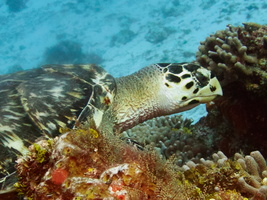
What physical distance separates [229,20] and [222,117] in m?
13.1

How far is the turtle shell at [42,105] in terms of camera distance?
193 cm

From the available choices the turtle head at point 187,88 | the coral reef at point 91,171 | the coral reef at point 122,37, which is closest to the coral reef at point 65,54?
the coral reef at point 122,37

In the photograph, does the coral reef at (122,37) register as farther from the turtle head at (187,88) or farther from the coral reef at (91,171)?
the coral reef at (91,171)

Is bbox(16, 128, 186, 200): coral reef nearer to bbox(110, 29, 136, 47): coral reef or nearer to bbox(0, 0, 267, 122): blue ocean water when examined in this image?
bbox(0, 0, 267, 122): blue ocean water

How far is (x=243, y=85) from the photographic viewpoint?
9.46 feet

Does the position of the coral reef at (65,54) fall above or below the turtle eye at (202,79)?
below

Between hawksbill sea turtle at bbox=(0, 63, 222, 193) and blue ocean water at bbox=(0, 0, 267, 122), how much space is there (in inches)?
276

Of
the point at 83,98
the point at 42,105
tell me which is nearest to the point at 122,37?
the point at 83,98

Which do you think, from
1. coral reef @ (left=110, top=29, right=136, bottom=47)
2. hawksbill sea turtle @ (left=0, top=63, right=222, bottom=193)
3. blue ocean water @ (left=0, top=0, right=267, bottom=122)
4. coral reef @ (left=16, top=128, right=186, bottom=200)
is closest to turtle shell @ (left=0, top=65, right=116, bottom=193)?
hawksbill sea turtle @ (left=0, top=63, right=222, bottom=193)

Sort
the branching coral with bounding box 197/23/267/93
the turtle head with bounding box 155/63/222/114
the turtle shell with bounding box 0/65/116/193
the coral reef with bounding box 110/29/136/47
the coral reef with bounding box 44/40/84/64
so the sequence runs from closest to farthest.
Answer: the turtle shell with bounding box 0/65/116/193
the branching coral with bounding box 197/23/267/93
the turtle head with bounding box 155/63/222/114
the coral reef with bounding box 110/29/136/47
the coral reef with bounding box 44/40/84/64

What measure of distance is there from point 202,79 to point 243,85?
0.48m

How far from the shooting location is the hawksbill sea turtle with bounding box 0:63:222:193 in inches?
78.9

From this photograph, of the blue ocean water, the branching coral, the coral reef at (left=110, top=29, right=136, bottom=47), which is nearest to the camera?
the branching coral

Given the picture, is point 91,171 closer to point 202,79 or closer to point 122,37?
point 202,79
